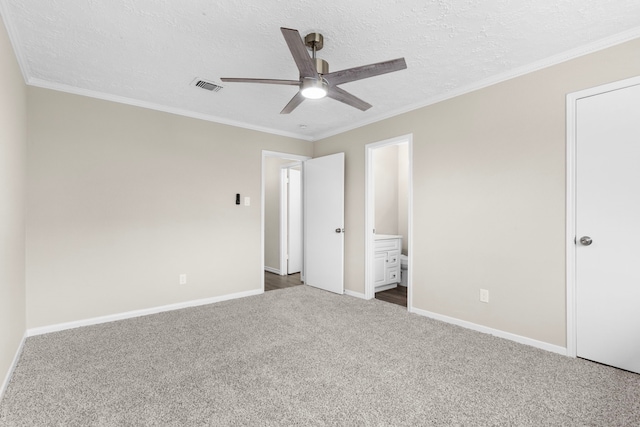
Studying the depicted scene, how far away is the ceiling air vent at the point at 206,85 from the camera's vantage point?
296cm

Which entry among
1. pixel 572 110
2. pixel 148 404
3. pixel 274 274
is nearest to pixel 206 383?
pixel 148 404

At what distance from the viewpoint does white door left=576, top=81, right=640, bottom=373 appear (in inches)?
85.7

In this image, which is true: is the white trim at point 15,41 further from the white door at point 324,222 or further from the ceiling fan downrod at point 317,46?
the white door at point 324,222

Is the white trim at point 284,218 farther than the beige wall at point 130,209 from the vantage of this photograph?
Yes

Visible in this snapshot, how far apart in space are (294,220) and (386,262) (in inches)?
76.4

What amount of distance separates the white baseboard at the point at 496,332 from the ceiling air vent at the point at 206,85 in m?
3.16

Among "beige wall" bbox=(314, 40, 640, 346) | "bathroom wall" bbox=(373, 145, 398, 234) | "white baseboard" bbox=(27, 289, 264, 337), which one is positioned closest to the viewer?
"beige wall" bbox=(314, 40, 640, 346)

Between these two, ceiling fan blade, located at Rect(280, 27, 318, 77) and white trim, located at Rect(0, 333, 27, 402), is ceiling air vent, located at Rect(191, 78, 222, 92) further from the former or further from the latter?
white trim, located at Rect(0, 333, 27, 402)

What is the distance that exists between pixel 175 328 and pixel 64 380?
1.01 m

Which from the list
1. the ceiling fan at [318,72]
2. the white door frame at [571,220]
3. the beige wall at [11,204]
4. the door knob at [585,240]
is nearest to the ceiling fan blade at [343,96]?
the ceiling fan at [318,72]

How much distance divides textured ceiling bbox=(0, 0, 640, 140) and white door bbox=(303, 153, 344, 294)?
1505 millimetres

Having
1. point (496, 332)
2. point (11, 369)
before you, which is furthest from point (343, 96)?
point (11, 369)

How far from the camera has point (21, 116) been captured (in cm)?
264

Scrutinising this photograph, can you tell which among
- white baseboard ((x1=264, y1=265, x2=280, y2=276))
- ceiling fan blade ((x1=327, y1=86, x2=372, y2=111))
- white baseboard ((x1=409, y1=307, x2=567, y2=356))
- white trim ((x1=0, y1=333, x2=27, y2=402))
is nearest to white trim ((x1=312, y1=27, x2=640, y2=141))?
ceiling fan blade ((x1=327, y1=86, x2=372, y2=111))
